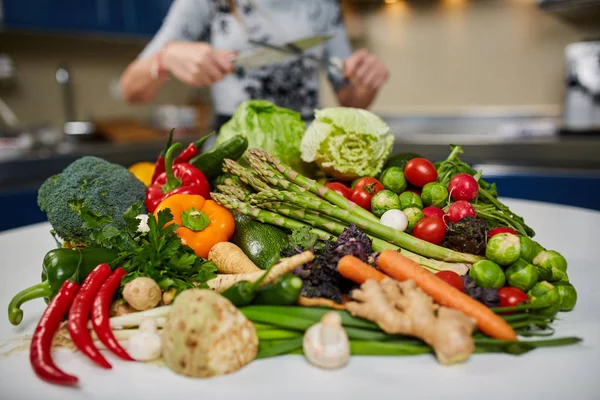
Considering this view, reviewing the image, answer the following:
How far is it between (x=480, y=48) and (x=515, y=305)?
4216mm

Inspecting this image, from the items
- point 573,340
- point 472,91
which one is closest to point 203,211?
point 573,340

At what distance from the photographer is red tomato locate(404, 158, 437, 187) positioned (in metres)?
1.53

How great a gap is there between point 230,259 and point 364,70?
4.48 ft

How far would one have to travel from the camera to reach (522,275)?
115 centimetres

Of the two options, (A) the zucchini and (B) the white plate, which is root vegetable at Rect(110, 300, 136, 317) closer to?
(B) the white plate

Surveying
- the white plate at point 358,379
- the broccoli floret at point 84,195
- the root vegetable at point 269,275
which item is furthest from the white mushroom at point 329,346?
the broccoli floret at point 84,195

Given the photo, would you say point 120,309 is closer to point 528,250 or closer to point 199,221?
point 199,221

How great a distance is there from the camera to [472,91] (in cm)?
491

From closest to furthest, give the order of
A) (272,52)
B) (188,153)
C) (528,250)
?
(528,250)
(188,153)
(272,52)

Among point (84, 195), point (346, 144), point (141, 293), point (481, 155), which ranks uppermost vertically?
point (346, 144)

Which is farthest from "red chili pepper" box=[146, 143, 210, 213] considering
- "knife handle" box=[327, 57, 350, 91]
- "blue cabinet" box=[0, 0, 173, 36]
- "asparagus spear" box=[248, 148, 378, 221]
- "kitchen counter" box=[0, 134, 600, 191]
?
"blue cabinet" box=[0, 0, 173, 36]

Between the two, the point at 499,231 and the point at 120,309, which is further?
the point at 499,231

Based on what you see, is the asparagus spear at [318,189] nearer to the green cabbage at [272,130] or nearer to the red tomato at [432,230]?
the red tomato at [432,230]

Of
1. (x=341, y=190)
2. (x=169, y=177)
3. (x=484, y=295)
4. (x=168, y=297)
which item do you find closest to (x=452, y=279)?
(x=484, y=295)
